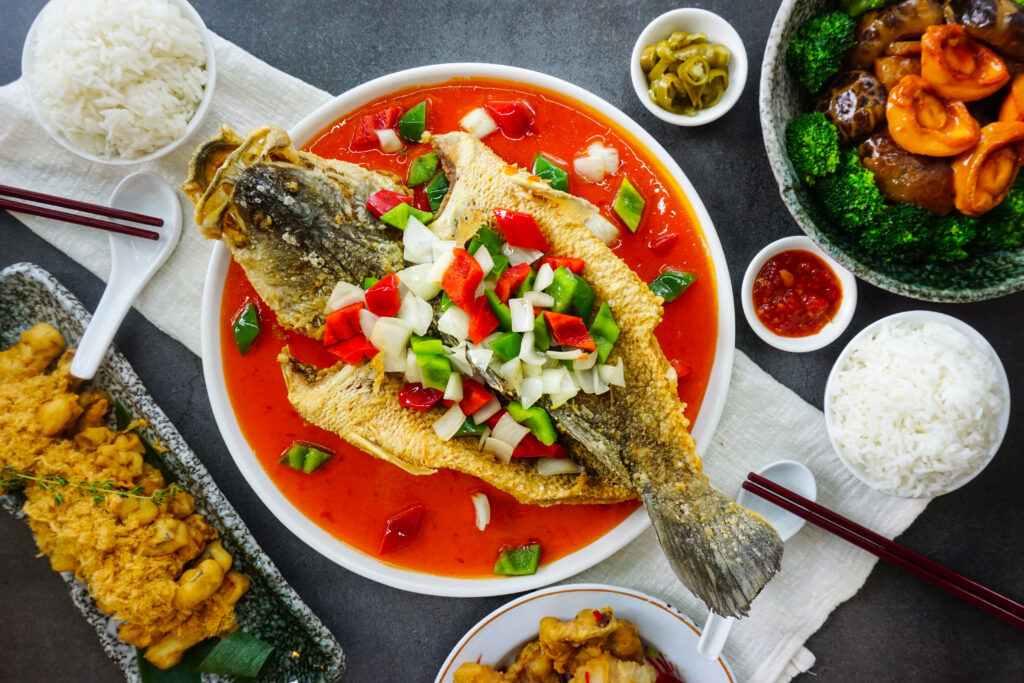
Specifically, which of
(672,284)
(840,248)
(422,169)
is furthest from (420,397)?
(840,248)

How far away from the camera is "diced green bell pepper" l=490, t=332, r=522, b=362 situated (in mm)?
2238

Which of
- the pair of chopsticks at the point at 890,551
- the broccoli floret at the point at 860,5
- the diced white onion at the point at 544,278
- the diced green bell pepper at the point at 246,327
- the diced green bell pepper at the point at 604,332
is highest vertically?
the broccoli floret at the point at 860,5

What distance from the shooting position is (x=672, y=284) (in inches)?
103

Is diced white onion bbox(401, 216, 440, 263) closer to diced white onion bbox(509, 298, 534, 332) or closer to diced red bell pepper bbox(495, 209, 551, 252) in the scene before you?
diced red bell pepper bbox(495, 209, 551, 252)

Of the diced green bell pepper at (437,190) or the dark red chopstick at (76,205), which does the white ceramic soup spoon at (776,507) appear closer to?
the diced green bell pepper at (437,190)

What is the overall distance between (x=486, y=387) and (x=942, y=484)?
5.78ft

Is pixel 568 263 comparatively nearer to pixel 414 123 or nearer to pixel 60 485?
pixel 414 123

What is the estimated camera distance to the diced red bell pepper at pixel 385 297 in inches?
91.5

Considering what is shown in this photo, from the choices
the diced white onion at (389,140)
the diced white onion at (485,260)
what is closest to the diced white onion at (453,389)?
the diced white onion at (485,260)

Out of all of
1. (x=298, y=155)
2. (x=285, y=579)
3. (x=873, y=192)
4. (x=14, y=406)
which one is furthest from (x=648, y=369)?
(x=14, y=406)

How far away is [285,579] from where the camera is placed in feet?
9.55

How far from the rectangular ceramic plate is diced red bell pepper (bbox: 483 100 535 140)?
6.21ft

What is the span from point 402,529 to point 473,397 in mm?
760

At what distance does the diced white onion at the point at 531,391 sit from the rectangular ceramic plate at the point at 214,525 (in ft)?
4.69
